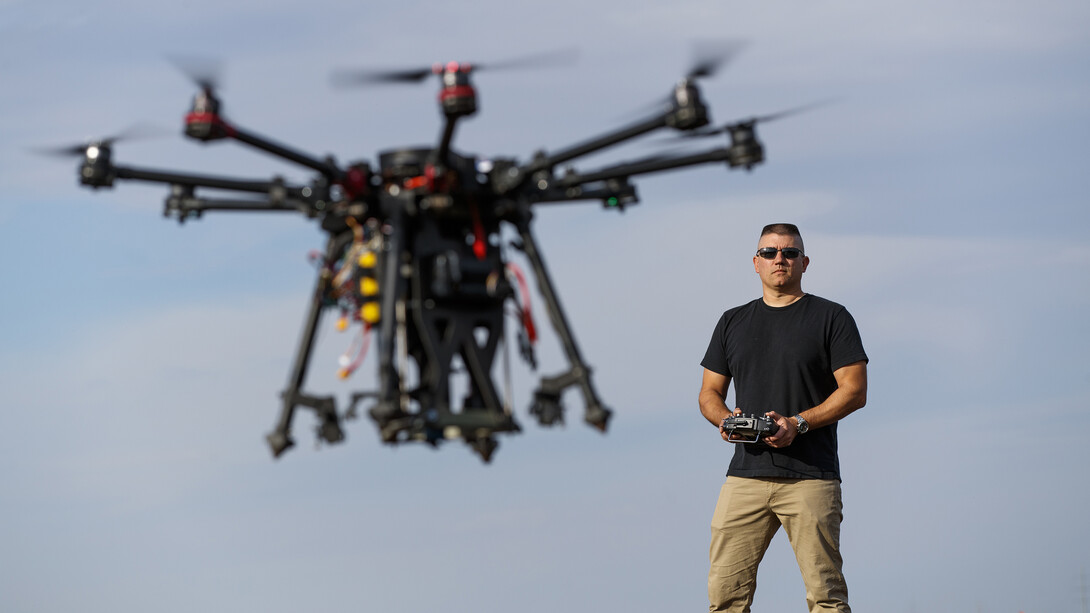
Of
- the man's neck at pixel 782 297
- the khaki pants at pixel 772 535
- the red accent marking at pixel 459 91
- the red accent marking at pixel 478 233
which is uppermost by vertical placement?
the red accent marking at pixel 459 91

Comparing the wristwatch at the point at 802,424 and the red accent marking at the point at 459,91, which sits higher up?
the red accent marking at the point at 459,91

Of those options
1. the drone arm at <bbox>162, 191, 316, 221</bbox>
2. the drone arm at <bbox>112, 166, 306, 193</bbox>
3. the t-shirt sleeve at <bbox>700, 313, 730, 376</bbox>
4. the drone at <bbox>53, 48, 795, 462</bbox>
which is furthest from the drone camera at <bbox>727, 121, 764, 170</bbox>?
the t-shirt sleeve at <bbox>700, 313, 730, 376</bbox>

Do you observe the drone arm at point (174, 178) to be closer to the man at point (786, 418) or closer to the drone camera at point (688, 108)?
the drone camera at point (688, 108)

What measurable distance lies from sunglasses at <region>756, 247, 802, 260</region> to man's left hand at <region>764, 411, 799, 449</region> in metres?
0.70

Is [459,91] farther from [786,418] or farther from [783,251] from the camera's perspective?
[786,418]

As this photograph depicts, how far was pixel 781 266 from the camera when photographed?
5.97 metres

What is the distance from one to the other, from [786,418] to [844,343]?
0.41 metres

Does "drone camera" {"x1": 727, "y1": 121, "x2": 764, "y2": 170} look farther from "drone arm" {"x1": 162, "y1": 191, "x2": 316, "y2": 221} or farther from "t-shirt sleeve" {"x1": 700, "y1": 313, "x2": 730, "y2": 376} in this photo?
"t-shirt sleeve" {"x1": 700, "y1": 313, "x2": 730, "y2": 376}

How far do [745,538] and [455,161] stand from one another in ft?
26.3

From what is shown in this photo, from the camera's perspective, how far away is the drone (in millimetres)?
13258

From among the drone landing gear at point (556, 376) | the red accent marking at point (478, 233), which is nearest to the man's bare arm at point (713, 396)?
the drone landing gear at point (556, 376)

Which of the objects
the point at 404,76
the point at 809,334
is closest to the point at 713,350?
the point at 809,334

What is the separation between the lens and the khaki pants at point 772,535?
19.0 feet

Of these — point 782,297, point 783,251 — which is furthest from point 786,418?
point 783,251
